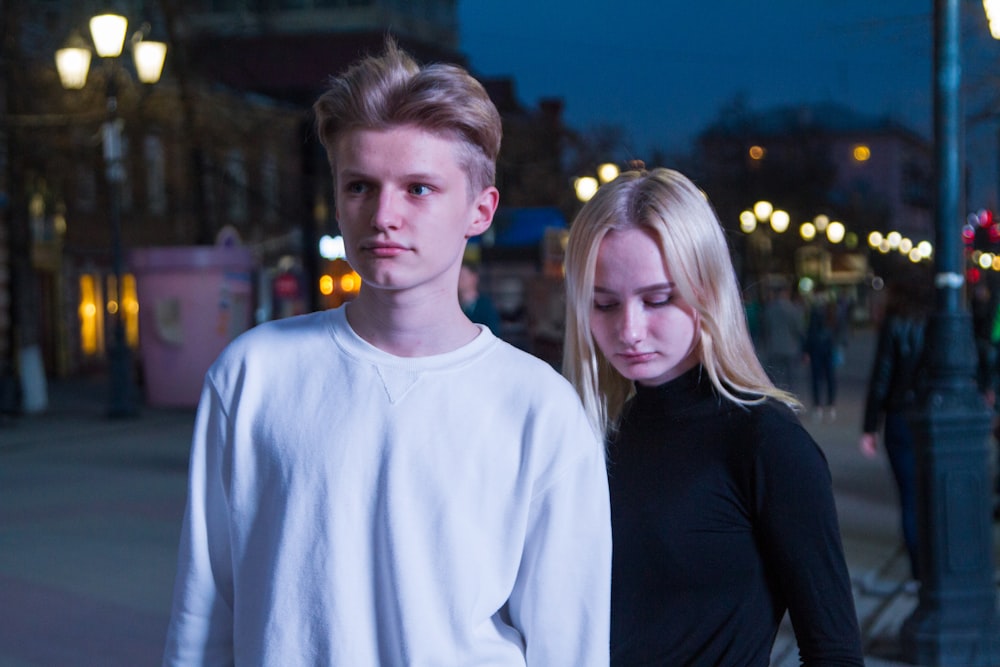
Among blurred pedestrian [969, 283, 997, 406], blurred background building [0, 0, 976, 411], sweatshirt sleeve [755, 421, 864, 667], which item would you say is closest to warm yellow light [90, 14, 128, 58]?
blurred background building [0, 0, 976, 411]

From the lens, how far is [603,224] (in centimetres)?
232

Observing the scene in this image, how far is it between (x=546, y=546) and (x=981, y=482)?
507cm

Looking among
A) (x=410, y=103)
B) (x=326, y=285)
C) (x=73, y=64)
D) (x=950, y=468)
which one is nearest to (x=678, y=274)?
(x=410, y=103)

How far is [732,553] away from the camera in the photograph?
2.26 metres

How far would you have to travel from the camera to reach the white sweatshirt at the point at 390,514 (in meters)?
1.96

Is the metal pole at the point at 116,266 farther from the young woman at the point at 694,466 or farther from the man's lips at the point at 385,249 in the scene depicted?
the man's lips at the point at 385,249

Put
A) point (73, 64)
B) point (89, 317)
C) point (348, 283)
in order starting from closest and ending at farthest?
point (73, 64) → point (348, 283) → point (89, 317)

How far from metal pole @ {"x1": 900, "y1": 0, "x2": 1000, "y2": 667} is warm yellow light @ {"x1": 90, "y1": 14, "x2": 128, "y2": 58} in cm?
1316

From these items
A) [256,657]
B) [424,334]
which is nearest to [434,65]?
[424,334]

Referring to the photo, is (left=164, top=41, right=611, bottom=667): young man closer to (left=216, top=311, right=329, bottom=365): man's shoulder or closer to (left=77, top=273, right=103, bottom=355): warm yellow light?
(left=216, top=311, right=329, bottom=365): man's shoulder

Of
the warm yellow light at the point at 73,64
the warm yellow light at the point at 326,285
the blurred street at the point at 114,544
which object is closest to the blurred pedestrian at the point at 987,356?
the blurred street at the point at 114,544

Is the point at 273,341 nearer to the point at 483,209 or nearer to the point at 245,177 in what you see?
the point at 483,209

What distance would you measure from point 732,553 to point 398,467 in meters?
0.63

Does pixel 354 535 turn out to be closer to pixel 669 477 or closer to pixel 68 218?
pixel 669 477
